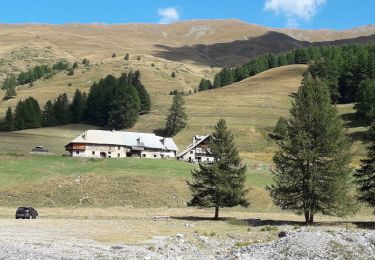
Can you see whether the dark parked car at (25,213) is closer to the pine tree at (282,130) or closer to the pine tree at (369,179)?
the pine tree at (282,130)

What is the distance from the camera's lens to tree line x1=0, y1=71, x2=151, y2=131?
585 ft

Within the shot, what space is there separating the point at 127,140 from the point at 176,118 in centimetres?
2323

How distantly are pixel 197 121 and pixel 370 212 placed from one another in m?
96.7

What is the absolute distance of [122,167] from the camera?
310ft

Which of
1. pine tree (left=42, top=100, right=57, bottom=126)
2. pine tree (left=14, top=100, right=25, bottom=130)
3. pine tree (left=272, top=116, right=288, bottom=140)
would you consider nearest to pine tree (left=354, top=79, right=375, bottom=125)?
pine tree (left=272, top=116, right=288, bottom=140)

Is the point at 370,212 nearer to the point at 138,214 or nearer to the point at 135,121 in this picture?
the point at 138,214

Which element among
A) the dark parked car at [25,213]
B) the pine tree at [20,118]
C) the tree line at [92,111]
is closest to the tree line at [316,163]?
the dark parked car at [25,213]

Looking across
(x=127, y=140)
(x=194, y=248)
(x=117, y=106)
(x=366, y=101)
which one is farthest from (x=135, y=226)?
(x=117, y=106)

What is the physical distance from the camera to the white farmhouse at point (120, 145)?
136m

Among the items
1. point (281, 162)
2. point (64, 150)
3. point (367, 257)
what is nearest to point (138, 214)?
point (281, 162)

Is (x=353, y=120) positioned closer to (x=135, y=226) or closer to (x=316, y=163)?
(x=316, y=163)

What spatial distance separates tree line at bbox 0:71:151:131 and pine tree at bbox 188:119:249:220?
372 ft

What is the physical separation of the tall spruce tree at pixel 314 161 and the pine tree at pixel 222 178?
855 centimetres

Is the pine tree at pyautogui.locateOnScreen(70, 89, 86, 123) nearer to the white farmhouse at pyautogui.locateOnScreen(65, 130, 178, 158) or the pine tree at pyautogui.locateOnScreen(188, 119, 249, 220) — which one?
the white farmhouse at pyautogui.locateOnScreen(65, 130, 178, 158)
